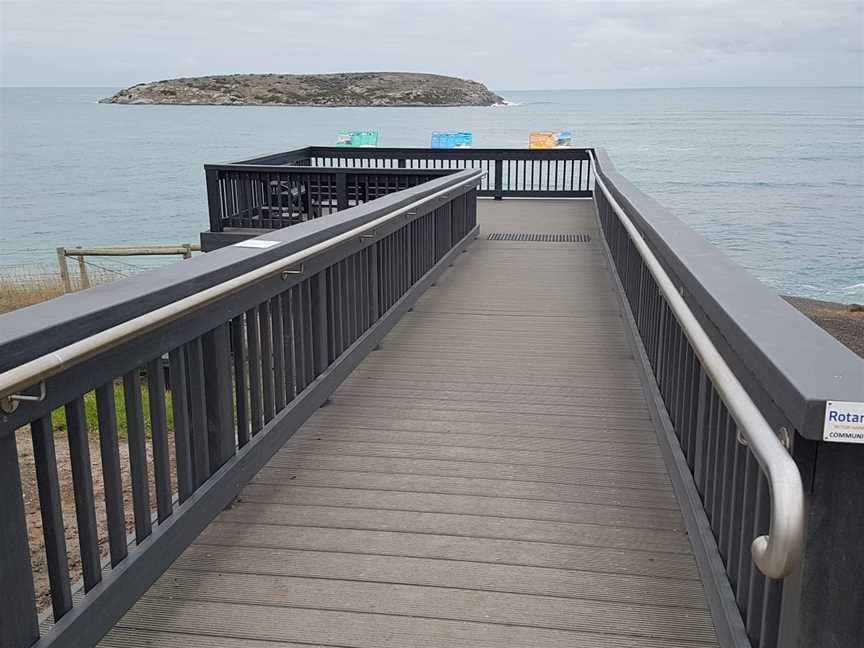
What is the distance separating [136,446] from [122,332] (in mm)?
522

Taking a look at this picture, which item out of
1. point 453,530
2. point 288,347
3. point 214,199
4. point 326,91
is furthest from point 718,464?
point 326,91

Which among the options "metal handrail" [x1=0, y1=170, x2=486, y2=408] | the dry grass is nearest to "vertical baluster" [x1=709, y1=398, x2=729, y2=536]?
"metal handrail" [x1=0, y1=170, x2=486, y2=408]

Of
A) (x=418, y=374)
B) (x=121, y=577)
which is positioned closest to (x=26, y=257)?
(x=418, y=374)

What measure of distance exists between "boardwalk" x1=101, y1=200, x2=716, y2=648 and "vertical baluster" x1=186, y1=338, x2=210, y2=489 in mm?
244

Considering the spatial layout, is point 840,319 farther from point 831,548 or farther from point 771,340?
point 831,548

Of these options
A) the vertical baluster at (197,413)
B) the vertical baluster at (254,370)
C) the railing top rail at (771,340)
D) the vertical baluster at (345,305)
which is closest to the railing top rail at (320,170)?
the vertical baluster at (345,305)

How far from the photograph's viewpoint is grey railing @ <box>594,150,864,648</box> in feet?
5.91

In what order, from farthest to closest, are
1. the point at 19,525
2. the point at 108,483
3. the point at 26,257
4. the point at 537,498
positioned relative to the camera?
the point at 26,257 → the point at 537,498 → the point at 108,483 → the point at 19,525

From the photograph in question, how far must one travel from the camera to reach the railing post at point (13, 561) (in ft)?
7.36

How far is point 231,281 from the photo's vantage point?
3.35 meters

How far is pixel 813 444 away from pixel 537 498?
2.08 metres

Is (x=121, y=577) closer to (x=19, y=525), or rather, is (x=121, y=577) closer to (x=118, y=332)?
(x=19, y=525)

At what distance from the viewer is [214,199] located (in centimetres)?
1243

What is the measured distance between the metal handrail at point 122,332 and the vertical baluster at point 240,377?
250 millimetres
